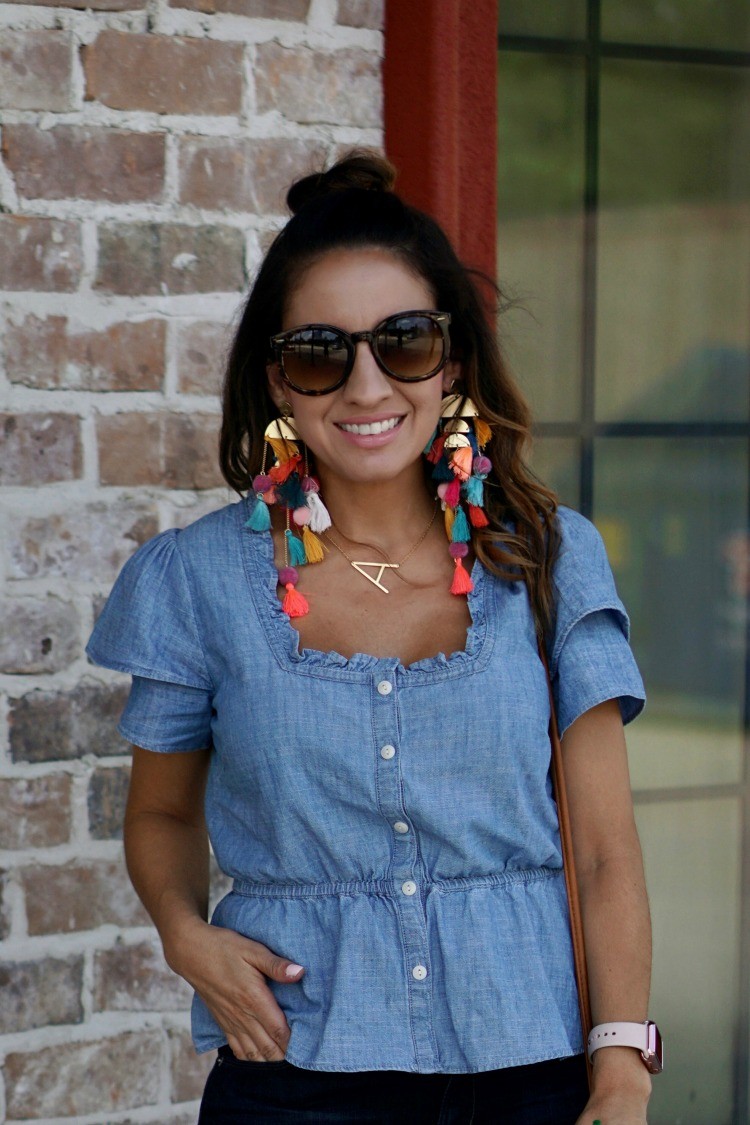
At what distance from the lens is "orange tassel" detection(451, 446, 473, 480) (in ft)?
5.93

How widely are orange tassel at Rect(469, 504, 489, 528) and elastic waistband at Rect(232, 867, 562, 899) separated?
0.46 meters

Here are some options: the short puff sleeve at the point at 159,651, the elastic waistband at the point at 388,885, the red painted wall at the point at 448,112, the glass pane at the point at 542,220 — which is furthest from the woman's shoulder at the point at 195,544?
the glass pane at the point at 542,220

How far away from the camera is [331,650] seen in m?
1.69

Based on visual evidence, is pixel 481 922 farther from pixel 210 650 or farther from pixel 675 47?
pixel 675 47

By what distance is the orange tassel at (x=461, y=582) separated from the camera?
68.2 inches

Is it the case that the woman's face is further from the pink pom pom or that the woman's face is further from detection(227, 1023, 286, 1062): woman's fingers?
detection(227, 1023, 286, 1062): woman's fingers

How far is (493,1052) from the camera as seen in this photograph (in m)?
1.56

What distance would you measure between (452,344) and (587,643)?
47 cm

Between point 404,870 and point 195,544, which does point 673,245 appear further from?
point 404,870

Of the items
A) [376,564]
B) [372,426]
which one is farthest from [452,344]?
[376,564]

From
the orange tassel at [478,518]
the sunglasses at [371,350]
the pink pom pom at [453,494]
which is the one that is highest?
the sunglasses at [371,350]

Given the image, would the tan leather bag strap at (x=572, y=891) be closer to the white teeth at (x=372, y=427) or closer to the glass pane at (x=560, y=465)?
the white teeth at (x=372, y=427)

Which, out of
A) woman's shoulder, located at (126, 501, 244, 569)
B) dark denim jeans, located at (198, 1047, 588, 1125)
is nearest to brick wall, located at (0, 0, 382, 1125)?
woman's shoulder, located at (126, 501, 244, 569)

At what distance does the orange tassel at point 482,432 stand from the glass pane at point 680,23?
1367 millimetres
